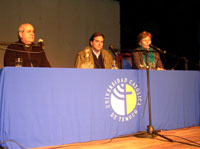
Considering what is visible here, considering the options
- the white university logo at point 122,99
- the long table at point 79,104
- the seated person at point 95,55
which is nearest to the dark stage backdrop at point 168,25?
the seated person at point 95,55

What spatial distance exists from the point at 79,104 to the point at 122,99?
1.48 ft

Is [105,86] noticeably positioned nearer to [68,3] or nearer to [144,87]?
[144,87]

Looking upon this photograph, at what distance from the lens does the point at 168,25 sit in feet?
18.3

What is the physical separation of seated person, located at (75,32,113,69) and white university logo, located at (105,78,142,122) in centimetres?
71

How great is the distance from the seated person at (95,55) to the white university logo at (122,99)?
71 cm

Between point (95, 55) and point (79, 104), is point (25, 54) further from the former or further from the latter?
point (79, 104)

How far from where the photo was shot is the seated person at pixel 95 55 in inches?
116

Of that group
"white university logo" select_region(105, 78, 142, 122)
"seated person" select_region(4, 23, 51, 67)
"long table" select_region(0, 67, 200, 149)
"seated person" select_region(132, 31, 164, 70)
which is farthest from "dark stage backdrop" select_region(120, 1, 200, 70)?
"seated person" select_region(4, 23, 51, 67)

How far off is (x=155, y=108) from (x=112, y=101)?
0.57 metres

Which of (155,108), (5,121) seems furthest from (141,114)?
(5,121)

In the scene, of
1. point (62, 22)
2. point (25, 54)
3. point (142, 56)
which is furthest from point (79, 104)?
point (62, 22)

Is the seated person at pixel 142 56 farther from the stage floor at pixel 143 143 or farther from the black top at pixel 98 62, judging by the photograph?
the stage floor at pixel 143 143

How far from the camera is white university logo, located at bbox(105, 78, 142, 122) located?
217 centimetres

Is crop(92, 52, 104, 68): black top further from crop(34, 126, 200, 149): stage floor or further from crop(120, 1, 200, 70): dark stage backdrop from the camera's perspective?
crop(120, 1, 200, 70): dark stage backdrop
